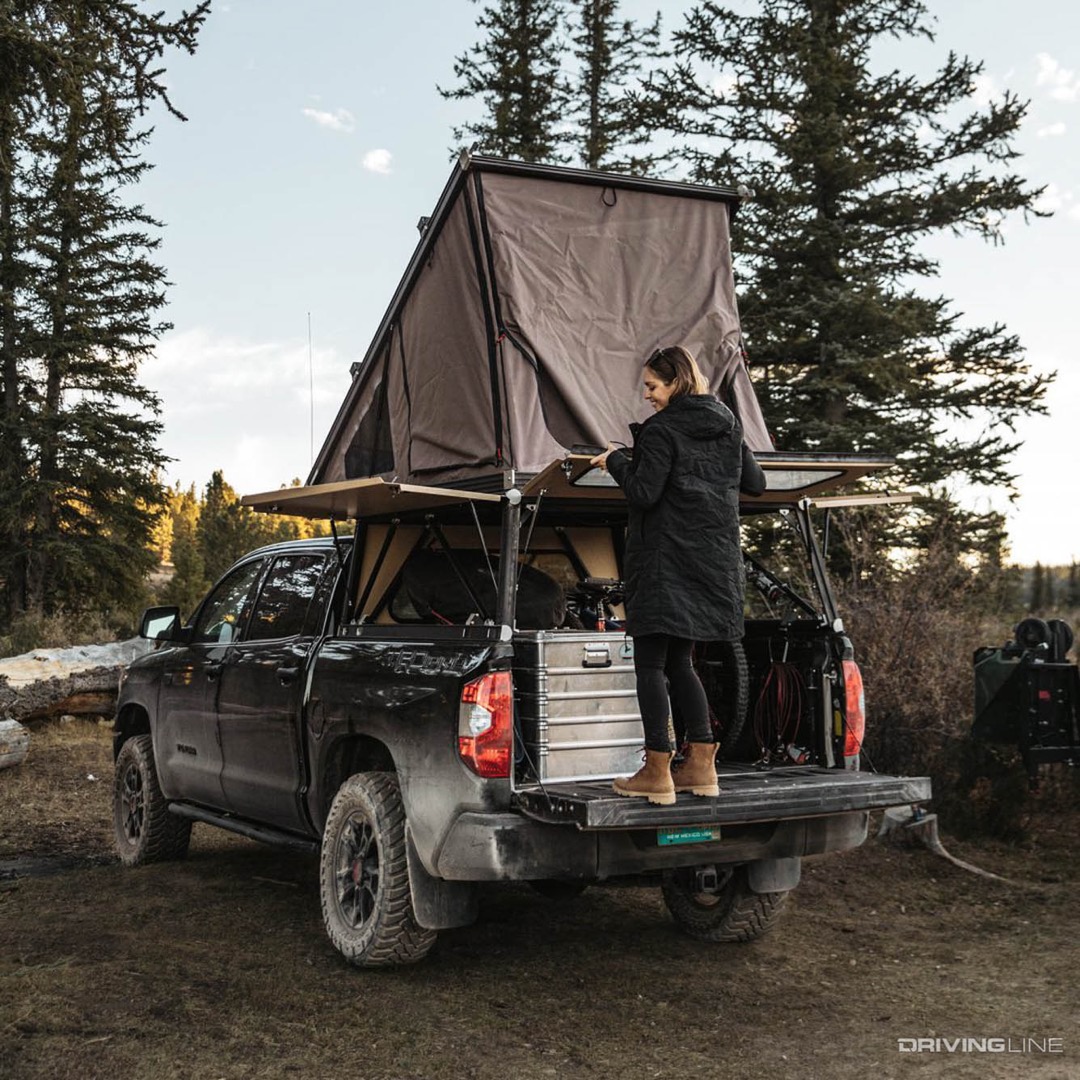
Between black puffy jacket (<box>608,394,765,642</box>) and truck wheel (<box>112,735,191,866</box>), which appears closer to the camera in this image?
black puffy jacket (<box>608,394,765,642</box>)

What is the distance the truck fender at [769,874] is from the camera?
587cm

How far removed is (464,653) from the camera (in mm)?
5059

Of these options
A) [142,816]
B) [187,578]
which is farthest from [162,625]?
[187,578]

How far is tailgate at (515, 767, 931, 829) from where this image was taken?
15.5 ft

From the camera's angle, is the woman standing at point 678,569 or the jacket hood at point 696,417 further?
the jacket hood at point 696,417

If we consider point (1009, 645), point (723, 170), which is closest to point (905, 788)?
point (1009, 645)

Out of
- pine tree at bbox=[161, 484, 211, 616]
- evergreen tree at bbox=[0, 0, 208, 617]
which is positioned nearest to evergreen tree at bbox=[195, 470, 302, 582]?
pine tree at bbox=[161, 484, 211, 616]

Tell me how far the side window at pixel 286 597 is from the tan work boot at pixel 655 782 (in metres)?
2.33

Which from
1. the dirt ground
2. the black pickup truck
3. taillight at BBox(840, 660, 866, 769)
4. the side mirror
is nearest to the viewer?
the dirt ground

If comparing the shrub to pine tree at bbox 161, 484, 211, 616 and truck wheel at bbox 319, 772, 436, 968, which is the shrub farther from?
pine tree at bbox 161, 484, 211, 616

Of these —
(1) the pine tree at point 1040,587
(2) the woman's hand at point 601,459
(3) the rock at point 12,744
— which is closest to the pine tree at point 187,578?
(1) the pine tree at point 1040,587

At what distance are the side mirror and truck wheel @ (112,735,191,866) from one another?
2.49ft

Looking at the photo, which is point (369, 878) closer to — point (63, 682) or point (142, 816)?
point (142, 816)

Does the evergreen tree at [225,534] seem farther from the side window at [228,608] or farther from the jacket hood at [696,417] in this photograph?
the jacket hood at [696,417]
